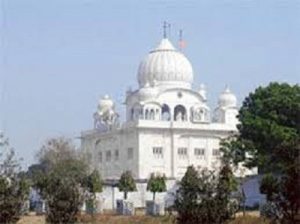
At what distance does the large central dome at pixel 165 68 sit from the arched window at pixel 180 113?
2.01m

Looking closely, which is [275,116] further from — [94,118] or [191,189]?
[94,118]

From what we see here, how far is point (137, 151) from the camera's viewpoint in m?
58.9

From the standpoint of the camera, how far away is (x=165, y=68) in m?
60.4

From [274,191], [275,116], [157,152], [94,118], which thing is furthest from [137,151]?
[274,191]

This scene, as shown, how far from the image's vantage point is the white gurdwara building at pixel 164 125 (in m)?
59.4

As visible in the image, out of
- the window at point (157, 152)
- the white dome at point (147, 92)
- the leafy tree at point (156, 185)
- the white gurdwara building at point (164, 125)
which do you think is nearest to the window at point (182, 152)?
the white gurdwara building at point (164, 125)

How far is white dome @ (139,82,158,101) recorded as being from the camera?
5962 cm

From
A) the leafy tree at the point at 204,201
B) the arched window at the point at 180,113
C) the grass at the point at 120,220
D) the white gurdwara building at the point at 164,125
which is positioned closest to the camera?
the leafy tree at the point at 204,201

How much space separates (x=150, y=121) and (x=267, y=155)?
2328cm

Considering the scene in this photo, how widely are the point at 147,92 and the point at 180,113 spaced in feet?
12.6

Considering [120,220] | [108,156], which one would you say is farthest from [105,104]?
[120,220]

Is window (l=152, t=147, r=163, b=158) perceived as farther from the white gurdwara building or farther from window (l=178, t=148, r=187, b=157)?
window (l=178, t=148, r=187, b=157)

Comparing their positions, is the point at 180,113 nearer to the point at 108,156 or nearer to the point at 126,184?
the point at 108,156

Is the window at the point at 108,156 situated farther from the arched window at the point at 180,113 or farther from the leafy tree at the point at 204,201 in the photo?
the leafy tree at the point at 204,201
